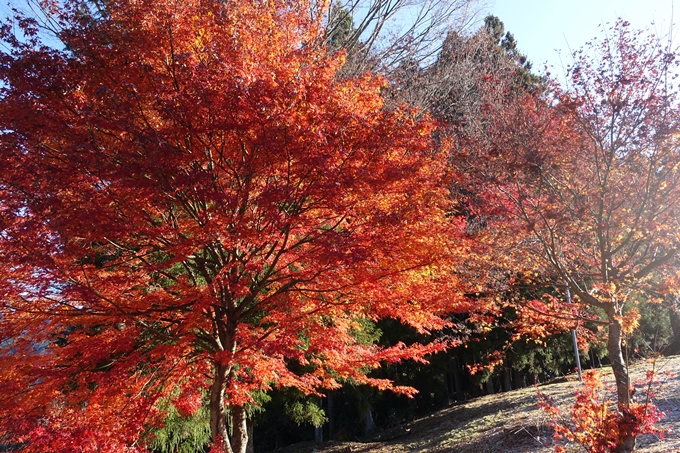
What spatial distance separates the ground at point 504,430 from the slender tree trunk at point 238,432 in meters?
4.39

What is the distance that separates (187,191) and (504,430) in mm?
7757

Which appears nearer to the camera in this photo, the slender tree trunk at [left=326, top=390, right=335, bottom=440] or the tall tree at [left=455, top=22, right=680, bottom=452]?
the tall tree at [left=455, top=22, right=680, bottom=452]

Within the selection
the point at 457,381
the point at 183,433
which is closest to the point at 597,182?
the point at 183,433

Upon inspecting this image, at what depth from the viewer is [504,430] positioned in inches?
367

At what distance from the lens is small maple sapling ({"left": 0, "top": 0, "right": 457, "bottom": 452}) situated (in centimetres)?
547

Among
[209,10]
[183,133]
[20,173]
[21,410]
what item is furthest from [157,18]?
[21,410]

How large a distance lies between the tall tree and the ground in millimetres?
1299

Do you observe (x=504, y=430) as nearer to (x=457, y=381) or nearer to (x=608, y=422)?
(x=608, y=422)

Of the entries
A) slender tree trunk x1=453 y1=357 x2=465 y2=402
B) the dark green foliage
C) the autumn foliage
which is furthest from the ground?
slender tree trunk x1=453 y1=357 x2=465 y2=402

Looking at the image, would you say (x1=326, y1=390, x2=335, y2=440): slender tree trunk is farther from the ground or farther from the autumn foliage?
the autumn foliage

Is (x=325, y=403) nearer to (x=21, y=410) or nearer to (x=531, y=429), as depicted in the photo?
(x=531, y=429)

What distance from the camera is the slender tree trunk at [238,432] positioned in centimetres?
689

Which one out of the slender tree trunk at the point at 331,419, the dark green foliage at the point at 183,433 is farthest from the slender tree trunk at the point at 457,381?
the dark green foliage at the point at 183,433

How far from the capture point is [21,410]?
6156 mm
